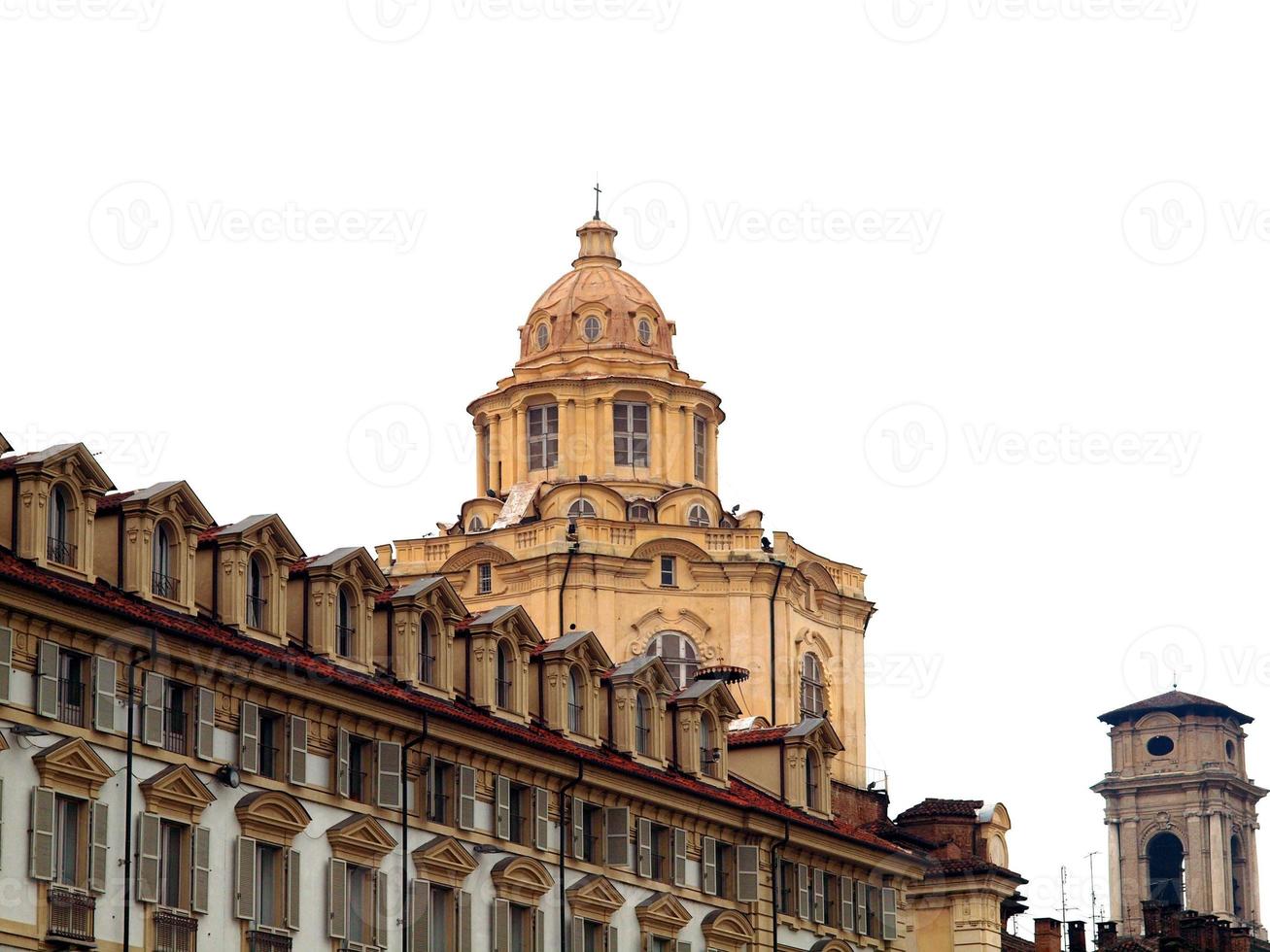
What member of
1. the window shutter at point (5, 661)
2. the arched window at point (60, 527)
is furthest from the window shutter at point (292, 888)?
the window shutter at point (5, 661)

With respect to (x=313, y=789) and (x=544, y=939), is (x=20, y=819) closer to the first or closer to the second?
(x=313, y=789)

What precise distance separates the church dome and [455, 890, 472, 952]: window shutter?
6422 cm

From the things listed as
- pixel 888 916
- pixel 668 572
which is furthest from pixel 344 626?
pixel 668 572

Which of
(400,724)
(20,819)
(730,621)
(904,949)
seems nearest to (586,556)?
(730,621)

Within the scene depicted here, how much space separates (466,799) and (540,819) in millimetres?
3407

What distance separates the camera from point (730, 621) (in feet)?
441

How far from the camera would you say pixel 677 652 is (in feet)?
439

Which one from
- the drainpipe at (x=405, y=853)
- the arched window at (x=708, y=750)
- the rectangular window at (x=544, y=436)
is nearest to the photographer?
the drainpipe at (x=405, y=853)

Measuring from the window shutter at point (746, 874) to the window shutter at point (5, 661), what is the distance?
30.4 metres

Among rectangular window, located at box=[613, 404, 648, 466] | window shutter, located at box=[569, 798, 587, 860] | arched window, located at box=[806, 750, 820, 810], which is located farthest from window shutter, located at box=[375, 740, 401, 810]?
rectangular window, located at box=[613, 404, 648, 466]

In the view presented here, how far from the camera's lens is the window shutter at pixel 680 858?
88.2 metres

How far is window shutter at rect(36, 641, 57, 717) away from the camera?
67000mm

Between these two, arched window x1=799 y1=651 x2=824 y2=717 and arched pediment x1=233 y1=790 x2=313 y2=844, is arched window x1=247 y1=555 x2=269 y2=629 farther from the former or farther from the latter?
arched window x1=799 y1=651 x2=824 y2=717

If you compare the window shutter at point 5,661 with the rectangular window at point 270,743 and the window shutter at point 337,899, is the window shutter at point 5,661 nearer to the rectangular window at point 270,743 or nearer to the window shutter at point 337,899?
the rectangular window at point 270,743
